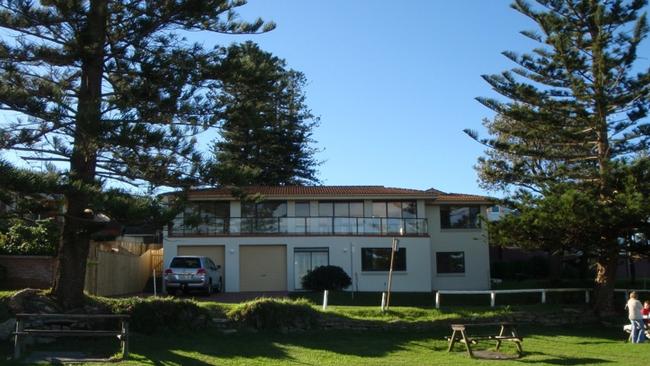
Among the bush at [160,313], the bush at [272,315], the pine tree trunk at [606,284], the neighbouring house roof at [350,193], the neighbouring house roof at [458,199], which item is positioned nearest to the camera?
the bush at [160,313]

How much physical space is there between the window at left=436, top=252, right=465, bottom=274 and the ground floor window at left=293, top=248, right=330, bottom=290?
6973 mm

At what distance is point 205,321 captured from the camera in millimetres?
16734

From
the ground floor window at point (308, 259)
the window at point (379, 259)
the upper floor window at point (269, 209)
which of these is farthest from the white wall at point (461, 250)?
the upper floor window at point (269, 209)

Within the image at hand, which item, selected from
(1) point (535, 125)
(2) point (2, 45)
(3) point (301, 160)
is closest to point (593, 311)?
(1) point (535, 125)

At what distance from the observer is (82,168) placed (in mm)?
15414

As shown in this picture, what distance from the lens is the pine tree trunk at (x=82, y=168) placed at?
1430 centimetres

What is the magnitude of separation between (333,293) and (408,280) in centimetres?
666

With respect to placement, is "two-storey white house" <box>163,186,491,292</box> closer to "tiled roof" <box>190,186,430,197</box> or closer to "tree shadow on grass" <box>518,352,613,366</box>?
"tiled roof" <box>190,186,430,197</box>

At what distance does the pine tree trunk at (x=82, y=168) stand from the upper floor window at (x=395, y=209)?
21.7 meters

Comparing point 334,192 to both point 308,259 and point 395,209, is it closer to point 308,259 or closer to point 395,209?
point 395,209

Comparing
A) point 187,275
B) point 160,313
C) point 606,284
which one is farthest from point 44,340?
point 606,284

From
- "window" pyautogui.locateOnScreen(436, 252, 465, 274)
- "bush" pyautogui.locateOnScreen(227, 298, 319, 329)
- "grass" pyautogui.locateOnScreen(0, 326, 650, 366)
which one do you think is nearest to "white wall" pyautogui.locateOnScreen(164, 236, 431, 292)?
"window" pyautogui.locateOnScreen(436, 252, 465, 274)

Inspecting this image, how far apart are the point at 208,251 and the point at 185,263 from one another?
636cm

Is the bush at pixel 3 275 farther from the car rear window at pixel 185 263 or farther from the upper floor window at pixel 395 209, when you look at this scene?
the upper floor window at pixel 395 209
